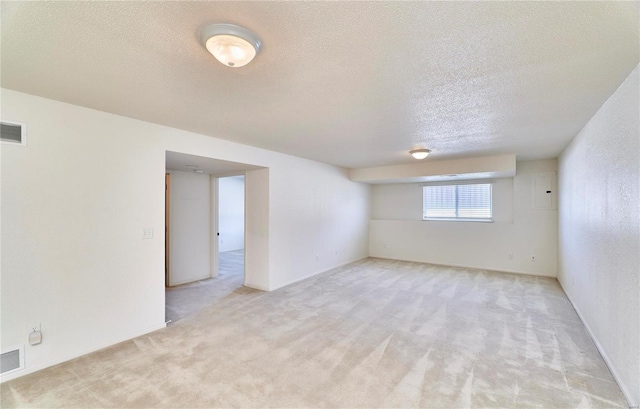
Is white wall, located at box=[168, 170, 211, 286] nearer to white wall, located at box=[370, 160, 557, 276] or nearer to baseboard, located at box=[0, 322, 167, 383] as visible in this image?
baseboard, located at box=[0, 322, 167, 383]

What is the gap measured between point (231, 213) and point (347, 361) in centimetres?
760

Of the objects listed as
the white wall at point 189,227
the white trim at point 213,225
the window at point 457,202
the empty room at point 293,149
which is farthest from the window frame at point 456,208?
the white wall at point 189,227

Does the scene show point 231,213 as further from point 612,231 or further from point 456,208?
point 612,231

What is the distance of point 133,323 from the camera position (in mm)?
2850

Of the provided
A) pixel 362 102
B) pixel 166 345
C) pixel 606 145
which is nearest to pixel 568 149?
pixel 606 145

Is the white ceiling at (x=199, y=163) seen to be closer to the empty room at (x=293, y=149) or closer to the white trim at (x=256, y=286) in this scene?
the empty room at (x=293, y=149)

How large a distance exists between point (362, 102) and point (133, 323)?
128 inches

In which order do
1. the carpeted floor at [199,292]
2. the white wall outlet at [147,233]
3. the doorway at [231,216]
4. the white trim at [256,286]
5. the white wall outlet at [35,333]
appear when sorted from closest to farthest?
1. the white wall outlet at [35,333]
2. the white wall outlet at [147,233]
3. the carpeted floor at [199,292]
4. the white trim at [256,286]
5. the doorway at [231,216]

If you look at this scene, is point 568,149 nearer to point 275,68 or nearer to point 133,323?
point 275,68

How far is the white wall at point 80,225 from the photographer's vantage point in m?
2.20

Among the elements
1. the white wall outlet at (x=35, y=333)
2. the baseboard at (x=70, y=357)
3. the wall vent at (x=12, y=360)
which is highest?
the white wall outlet at (x=35, y=333)

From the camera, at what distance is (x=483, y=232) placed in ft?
19.7

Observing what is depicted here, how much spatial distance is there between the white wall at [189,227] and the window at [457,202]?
17.3 feet

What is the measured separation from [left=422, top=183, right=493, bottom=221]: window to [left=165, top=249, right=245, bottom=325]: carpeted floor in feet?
16.1
